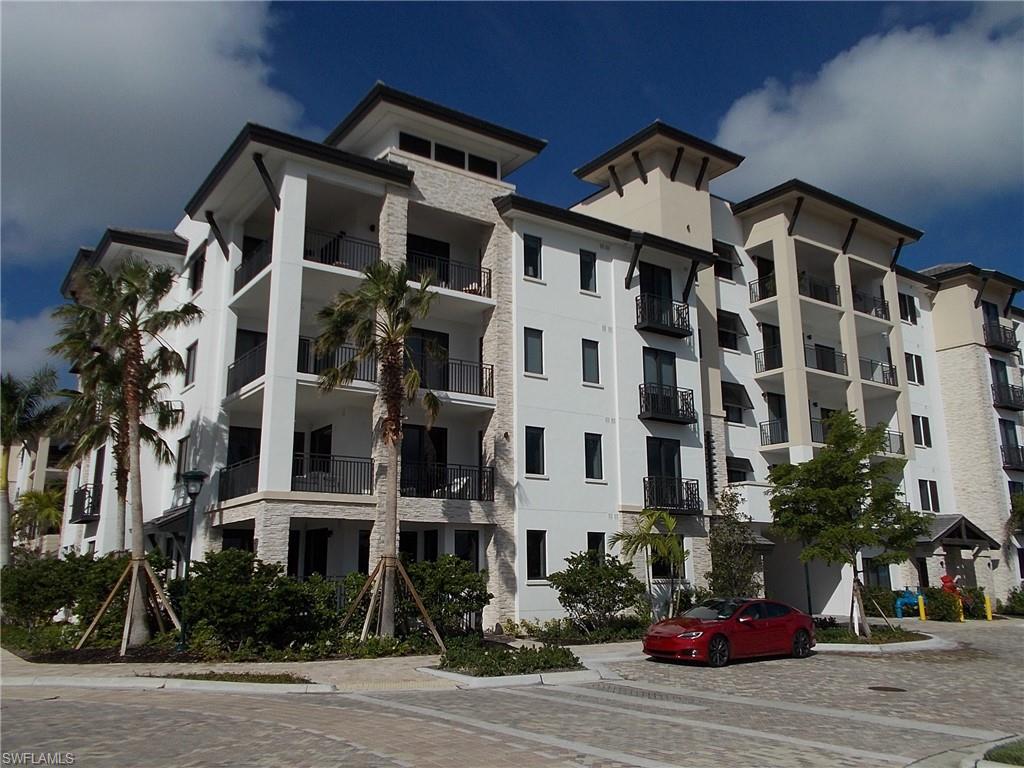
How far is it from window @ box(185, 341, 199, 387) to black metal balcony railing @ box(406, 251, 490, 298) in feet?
26.8

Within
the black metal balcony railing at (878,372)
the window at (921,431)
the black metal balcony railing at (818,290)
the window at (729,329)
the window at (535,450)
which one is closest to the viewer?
the window at (535,450)

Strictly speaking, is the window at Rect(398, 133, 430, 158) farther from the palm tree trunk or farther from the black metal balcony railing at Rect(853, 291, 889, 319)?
the black metal balcony railing at Rect(853, 291, 889, 319)

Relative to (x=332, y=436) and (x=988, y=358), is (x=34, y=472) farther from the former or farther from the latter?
(x=988, y=358)

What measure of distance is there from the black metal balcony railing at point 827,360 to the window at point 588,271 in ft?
41.7

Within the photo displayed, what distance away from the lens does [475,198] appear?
29.0 metres

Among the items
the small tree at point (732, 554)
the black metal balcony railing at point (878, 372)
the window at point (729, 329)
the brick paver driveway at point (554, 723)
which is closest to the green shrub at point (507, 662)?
the brick paver driveway at point (554, 723)

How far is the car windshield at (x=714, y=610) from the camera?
19.9 meters

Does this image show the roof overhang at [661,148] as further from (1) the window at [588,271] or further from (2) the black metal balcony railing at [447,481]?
(2) the black metal balcony railing at [447,481]

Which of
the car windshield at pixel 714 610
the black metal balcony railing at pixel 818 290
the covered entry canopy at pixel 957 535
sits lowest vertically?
the car windshield at pixel 714 610

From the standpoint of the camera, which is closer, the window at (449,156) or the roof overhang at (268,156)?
the roof overhang at (268,156)

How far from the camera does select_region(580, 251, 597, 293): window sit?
30.7 m

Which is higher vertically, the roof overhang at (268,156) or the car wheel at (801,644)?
the roof overhang at (268,156)

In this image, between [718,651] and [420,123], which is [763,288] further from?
[718,651]

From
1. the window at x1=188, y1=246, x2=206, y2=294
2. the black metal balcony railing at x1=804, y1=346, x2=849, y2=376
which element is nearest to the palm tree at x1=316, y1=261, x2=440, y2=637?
the window at x1=188, y1=246, x2=206, y2=294
